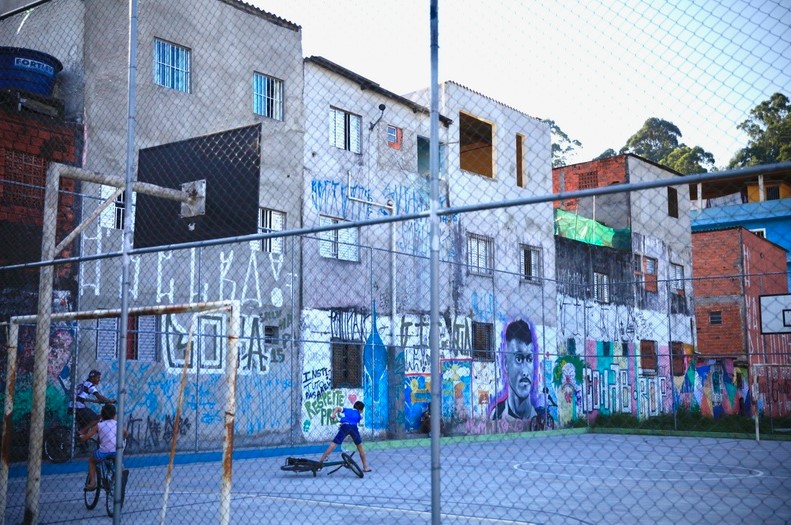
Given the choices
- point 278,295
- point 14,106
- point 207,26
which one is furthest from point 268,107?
point 14,106

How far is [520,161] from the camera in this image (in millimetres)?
28734

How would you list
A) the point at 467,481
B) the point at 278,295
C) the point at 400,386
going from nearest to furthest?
the point at 467,481 < the point at 278,295 < the point at 400,386

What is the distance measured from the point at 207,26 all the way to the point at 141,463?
10675mm

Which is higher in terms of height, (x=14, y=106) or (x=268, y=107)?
(x=268, y=107)

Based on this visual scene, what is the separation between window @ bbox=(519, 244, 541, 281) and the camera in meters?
28.2

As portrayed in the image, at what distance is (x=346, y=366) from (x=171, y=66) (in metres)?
9.10

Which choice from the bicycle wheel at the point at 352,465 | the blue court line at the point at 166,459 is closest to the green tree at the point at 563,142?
the bicycle wheel at the point at 352,465

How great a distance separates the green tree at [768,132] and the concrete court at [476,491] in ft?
19.9

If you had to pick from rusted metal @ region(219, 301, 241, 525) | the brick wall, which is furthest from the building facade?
rusted metal @ region(219, 301, 241, 525)

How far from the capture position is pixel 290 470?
46.9ft

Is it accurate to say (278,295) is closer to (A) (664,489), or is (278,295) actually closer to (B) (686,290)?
(A) (664,489)

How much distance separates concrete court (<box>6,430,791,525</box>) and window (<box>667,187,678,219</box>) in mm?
15900

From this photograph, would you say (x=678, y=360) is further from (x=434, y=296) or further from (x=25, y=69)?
(x=434, y=296)

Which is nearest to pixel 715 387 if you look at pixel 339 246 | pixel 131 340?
pixel 339 246
